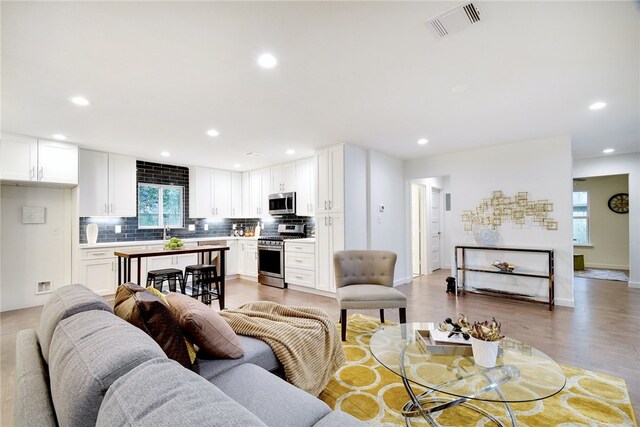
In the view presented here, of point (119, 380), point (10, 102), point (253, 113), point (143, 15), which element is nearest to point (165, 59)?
point (143, 15)

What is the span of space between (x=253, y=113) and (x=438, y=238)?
234 inches

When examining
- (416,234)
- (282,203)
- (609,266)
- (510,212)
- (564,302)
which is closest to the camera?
(564,302)

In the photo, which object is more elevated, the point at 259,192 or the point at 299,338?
the point at 259,192

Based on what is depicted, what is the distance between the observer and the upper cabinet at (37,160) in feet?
12.6

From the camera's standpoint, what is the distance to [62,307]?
51.4 inches

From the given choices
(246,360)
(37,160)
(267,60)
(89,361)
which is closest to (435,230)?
(267,60)

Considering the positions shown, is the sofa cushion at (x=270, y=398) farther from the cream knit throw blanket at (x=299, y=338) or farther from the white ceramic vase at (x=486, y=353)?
the white ceramic vase at (x=486, y=353)

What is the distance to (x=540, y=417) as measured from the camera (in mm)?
1820

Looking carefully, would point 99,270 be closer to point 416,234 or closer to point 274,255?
point 274,255

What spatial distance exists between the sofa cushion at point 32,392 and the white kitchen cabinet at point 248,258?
4975mm

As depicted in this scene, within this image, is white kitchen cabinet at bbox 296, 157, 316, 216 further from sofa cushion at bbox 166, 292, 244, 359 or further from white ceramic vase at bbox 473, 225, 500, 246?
sofa cushion at bbox 166, 292, 244, 359

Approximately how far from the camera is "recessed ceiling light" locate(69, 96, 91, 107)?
2.88 meters

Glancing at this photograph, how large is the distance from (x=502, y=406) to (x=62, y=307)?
8.33 ft

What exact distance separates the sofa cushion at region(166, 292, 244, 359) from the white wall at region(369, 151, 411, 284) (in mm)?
3720
